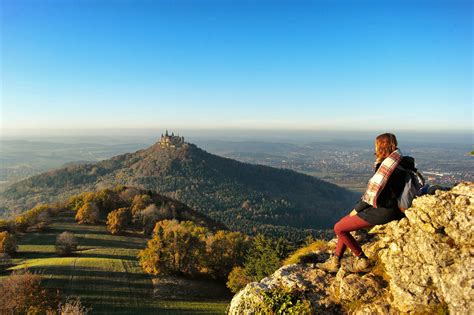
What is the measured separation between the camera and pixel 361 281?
24.8 ft

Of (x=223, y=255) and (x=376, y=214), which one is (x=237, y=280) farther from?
(x=376, y=214)

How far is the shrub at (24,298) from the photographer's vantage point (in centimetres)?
2972

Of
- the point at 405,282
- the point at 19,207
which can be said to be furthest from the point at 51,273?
the point at 19,207

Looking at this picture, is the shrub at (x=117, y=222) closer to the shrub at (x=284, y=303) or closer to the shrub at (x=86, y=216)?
the shrub at (x=86, y=216)

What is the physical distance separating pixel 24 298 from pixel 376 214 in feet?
125

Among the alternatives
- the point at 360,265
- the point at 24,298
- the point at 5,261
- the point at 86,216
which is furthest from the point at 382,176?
the point at 86,216

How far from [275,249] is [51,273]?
36.4m

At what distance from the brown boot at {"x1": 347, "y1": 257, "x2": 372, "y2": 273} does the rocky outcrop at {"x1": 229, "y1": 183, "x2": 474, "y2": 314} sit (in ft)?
0.51

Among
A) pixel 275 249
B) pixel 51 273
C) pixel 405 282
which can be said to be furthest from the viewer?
pixel 51 273

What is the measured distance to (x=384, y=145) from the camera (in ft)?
25.7

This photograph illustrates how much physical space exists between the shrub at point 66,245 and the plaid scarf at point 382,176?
229 ft

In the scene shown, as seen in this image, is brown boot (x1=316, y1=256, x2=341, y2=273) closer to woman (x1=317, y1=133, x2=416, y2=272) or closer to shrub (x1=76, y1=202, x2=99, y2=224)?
woman (x1=317, y1=133, x2=416, y2=272)

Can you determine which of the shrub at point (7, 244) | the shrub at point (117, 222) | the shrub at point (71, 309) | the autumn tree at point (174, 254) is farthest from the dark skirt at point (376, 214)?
the shrub at point (117, 222)

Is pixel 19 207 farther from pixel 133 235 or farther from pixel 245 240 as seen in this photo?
pixel 245 240
